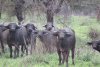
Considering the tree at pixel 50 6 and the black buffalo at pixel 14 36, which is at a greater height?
the tree at pixel 50 6

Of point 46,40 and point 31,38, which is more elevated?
point 31,38

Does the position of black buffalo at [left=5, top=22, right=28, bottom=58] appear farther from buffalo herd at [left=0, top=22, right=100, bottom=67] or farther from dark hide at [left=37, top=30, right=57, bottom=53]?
dark hide at [left=37, top=30, right=57, bottom=53]

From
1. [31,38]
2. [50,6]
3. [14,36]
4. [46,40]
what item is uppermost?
[50,6]

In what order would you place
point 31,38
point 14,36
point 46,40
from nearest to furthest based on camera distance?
point 14,36
point 31,38
point 46,40

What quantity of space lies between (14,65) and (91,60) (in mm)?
4044

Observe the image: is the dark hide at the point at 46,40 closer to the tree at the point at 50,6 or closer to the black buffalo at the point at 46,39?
the black buffalo at the point at 46,39

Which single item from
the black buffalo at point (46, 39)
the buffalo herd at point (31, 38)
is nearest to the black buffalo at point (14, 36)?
the buffalo herd at point (31, 38)

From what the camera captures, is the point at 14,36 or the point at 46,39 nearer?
the point at 14,36

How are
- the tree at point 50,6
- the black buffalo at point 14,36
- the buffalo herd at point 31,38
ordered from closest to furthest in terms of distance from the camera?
the buffalo herd at point 31,38 < the black buffalo at point 14,36 < the tree at point 50,6

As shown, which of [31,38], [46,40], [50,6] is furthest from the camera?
[50,6]

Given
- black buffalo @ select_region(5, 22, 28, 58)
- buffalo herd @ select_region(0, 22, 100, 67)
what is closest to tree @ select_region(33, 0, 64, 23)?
buffalo herd @ select_region(0, 22, 100, 67)

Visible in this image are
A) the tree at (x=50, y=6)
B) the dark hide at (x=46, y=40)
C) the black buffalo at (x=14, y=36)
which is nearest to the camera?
the black buffalo at (x=14, y=36)

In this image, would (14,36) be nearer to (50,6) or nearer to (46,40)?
(46,40)

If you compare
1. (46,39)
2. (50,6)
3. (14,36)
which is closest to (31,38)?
(46,39)
